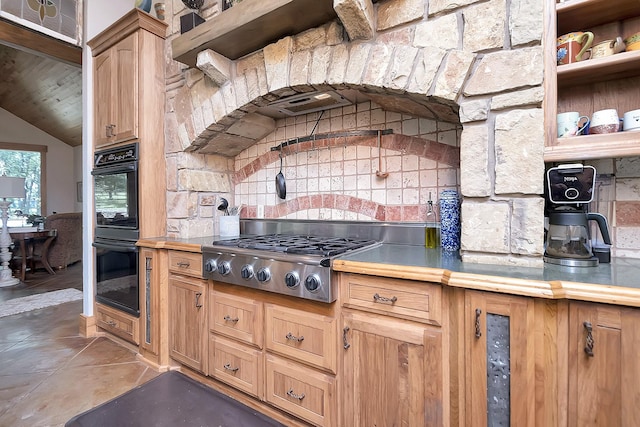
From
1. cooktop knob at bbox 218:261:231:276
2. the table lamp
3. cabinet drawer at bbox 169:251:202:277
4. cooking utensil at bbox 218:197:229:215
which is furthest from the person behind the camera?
the table lamp

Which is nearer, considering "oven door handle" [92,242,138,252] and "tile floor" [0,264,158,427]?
"tile floor" [0,264,158,427]

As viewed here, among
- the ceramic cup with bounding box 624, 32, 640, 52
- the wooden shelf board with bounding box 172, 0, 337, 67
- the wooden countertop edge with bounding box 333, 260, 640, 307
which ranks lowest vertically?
the wooden countertop edge with bounding box 333, 260, 640, 307

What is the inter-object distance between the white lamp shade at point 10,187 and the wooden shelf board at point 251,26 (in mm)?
4790

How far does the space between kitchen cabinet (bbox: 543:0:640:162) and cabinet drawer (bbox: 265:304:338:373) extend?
1.14 m

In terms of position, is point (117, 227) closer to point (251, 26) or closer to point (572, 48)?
point (251, 26)

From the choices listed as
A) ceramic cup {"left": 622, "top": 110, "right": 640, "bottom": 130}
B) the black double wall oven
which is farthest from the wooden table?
ceramic cup {"left": 622, "top": 110, "right": 640, "bottom": 130}

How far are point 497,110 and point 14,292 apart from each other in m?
5.84

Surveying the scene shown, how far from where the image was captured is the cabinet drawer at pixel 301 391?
1360 millimetres

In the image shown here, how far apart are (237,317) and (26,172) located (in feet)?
27.6

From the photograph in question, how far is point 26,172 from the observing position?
698 centimetres

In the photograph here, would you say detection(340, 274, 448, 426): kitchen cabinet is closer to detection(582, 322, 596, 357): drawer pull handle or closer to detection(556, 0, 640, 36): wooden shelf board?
detection(582, 322, 596, 357): drawer pull handle

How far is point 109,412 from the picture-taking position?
1322 millimetres

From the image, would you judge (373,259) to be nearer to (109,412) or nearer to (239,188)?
(109,412)

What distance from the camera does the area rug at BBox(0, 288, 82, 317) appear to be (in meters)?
3.37
